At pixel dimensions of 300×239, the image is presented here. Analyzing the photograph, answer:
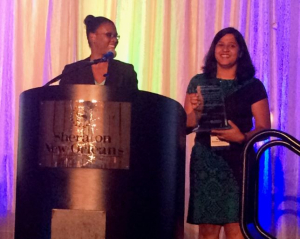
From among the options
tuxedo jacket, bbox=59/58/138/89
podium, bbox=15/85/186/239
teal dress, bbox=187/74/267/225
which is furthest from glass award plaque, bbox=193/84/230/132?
podium, bbox=15/85/186/239

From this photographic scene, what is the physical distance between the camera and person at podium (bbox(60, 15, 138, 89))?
8.36 feet

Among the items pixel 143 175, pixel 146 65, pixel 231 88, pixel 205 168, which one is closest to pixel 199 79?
pixel 231 88

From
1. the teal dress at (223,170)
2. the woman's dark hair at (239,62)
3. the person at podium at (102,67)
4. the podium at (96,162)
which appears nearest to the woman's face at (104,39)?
the person at podium at (102,67)

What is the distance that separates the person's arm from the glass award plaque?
36mm

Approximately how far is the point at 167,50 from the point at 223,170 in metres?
1.38

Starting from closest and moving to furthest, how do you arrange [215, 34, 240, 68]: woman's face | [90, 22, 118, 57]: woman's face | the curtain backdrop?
1. [215, 34, 240, 68]: woman's face
2. [90, 22, 118, 57]: woman's face
3. the curtain backdrop

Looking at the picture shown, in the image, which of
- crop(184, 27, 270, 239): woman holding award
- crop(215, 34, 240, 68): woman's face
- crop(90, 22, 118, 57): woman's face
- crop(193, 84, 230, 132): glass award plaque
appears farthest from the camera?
crop(90, 22, 118, 57): woman's face

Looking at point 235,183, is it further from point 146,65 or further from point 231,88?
point 146,65

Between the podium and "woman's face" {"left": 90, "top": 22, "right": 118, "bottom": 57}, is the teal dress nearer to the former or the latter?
"woman's face" {"left": 90, "top": 22, "right": 118, "bottom": 57}

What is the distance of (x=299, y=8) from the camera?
146 inches

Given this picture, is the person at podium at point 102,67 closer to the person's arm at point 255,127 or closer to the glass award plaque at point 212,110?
the glass award plaque at point 212,110

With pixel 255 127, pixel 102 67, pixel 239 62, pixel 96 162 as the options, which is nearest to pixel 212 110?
pixel 255 127

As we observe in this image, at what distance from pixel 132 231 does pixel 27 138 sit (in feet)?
1.40

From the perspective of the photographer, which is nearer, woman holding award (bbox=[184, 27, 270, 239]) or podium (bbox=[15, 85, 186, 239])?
podium (bbox=[15, 85, 186, 239])
